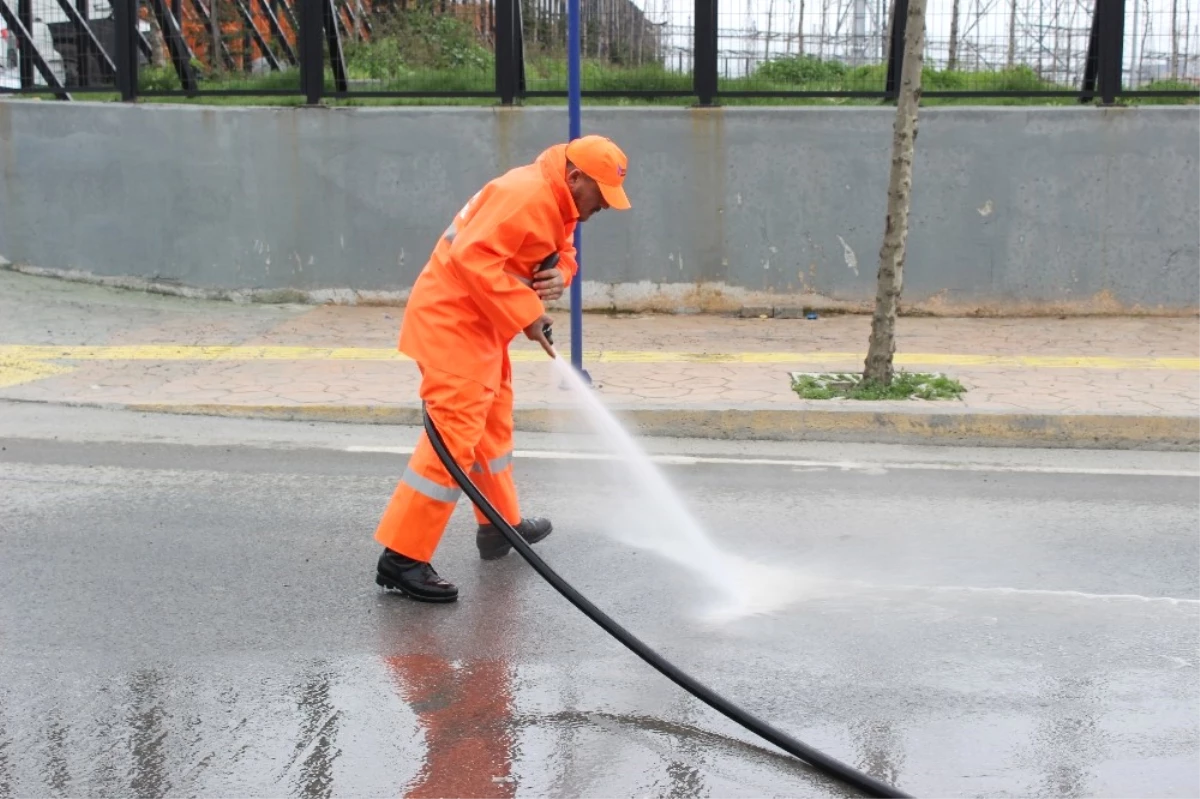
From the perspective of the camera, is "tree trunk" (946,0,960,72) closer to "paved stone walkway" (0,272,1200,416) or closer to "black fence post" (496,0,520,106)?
"paved stone walkway" (0,272,1200,416)

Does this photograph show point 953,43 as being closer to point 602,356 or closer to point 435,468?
point 602,356

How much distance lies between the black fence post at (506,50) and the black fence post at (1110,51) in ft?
14.7

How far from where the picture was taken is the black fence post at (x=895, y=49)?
10.7 meters

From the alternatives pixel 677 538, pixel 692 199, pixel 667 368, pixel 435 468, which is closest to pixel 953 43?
pixel 692 199

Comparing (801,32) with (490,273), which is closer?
(490,273)

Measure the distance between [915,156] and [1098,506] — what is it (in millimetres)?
4710

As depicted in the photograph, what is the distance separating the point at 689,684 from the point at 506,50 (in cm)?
773

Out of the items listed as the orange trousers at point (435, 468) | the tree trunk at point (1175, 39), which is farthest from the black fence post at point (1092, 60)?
the orange trousers at point (435, 468)

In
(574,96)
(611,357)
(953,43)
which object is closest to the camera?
(574,96)

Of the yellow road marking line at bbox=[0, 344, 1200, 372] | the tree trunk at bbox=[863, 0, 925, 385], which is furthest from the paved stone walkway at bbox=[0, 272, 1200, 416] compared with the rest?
the tree trunk at bbox=[863, 0, 925, 385]

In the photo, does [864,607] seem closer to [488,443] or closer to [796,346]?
[488,443]

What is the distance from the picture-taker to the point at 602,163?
4.87m

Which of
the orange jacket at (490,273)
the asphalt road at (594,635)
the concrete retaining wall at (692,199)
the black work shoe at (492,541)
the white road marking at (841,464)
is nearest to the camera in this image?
the asphalt road at (594,635)

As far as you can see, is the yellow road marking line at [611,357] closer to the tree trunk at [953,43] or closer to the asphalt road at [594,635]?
the asphalt road at [594,635]
